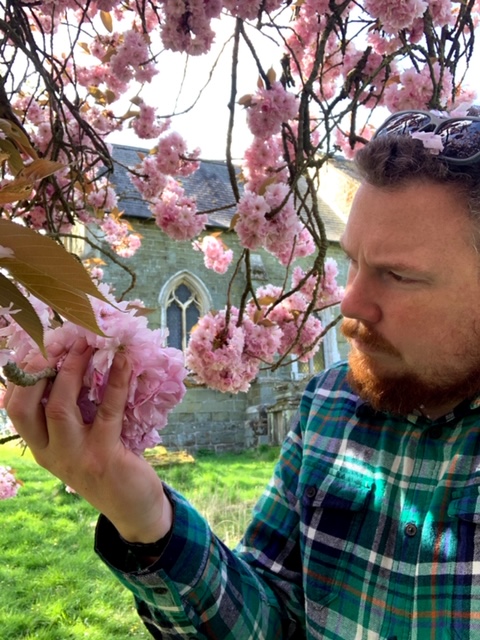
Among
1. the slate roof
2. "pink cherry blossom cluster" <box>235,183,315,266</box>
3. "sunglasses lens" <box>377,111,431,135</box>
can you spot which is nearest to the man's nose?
"sunglasses lens" <box>377,111,431,135</box>

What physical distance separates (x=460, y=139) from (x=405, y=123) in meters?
0.16

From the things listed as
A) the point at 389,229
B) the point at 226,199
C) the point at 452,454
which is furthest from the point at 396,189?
the point at 226,199

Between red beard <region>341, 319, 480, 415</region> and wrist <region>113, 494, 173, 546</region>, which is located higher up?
red beard <region>341, 319, 480, 415</region>

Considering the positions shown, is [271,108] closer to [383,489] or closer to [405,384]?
[405,384]

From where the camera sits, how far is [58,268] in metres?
0.48

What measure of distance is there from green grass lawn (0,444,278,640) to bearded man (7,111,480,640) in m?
2.08

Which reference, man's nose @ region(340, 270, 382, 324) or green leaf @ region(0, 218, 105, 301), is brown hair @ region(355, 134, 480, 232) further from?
green leaf @ region(0, 218, 105, 301)

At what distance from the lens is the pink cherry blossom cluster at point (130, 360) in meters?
0.69

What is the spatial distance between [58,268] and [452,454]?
0.81 meters

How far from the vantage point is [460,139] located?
1.08 m

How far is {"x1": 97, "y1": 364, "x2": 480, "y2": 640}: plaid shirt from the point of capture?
2.98ft

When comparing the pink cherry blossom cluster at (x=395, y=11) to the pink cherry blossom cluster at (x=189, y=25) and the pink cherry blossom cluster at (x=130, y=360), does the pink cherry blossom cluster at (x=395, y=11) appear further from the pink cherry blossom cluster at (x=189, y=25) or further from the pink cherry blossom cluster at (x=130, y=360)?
the pink cherry blossom cluster at (x=130, y=360)

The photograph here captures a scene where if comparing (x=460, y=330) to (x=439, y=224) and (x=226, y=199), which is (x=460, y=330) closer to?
(x=439, y=224)

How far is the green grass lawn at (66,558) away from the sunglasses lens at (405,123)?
265 centimetres
